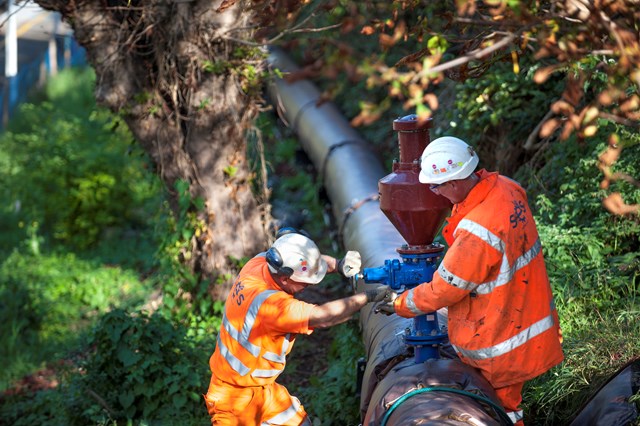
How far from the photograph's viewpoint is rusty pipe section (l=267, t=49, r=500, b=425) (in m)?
4.12

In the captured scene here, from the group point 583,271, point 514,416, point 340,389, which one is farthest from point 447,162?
point 340,389

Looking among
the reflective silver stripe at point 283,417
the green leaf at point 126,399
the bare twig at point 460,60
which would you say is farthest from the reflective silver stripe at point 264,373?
the bare twig at point 460,60

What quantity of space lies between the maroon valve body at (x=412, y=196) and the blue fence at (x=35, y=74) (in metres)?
20.8

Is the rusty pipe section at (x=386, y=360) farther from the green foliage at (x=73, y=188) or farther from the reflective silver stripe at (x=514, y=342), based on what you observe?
the green foliage at (x=73, y=188)

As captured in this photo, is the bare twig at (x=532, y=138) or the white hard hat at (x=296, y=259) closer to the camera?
the white hard hat at (x=296, y=259)

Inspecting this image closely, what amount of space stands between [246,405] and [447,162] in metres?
1.83

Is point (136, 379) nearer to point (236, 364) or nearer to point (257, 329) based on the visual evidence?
point (236, 364)

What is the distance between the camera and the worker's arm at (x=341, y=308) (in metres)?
4.58

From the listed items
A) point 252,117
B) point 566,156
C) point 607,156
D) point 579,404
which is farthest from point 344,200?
point 607,156

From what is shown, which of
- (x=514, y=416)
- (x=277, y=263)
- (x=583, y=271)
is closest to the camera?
(x=514, y=416)

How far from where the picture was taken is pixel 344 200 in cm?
882

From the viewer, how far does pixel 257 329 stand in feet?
15.5

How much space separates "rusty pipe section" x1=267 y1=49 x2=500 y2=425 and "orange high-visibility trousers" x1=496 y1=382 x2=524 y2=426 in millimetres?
134

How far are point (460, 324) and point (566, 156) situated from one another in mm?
3126
